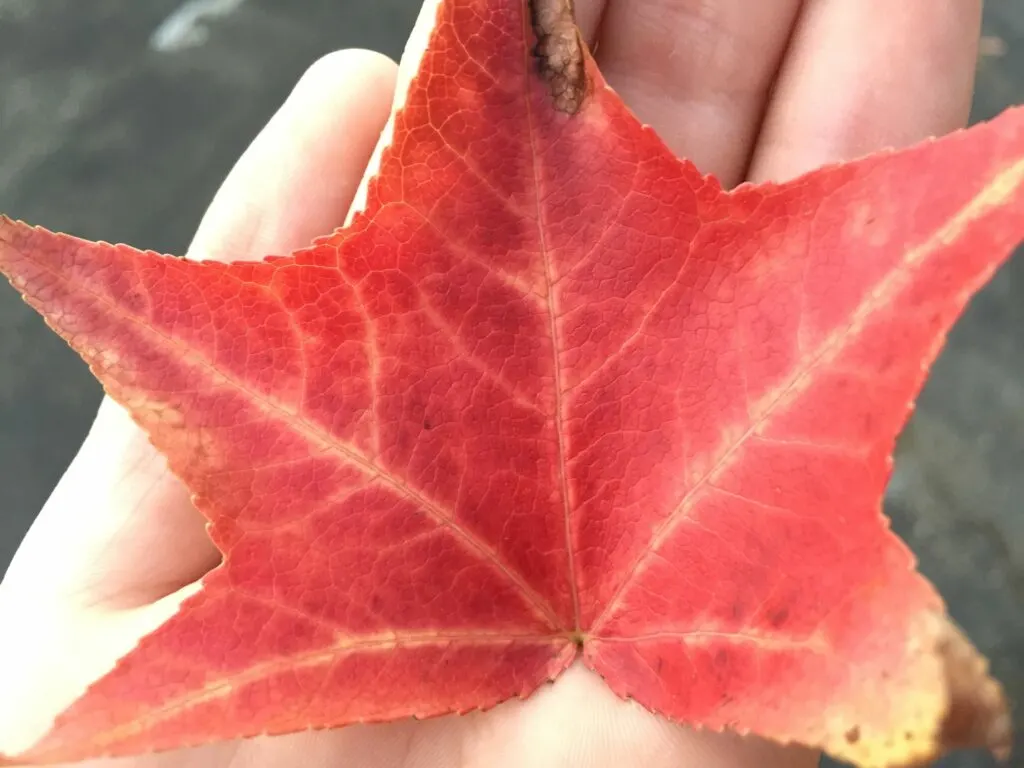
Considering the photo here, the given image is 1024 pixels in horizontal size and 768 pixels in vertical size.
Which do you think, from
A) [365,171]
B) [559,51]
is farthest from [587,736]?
[365,171]

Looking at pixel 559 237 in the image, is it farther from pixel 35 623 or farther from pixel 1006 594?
pixel 1006 594

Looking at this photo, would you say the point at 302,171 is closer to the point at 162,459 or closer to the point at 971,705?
the point at 162,459

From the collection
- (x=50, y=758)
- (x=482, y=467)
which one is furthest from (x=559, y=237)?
(x=50, y=758)

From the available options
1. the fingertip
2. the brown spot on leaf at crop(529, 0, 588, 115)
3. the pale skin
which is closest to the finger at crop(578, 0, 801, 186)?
the pale skin

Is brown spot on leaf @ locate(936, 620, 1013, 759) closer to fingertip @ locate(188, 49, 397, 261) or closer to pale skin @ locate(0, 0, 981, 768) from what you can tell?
pale skin @ locate(0, 0, 981, 768)

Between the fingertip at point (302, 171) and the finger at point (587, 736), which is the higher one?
the fingertip at point (302, 171)

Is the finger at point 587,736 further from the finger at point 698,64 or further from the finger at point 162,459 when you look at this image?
the finger at point 698,64

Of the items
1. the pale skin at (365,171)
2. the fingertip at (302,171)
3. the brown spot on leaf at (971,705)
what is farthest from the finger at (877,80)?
the brown spot on leaf at (971,705)
